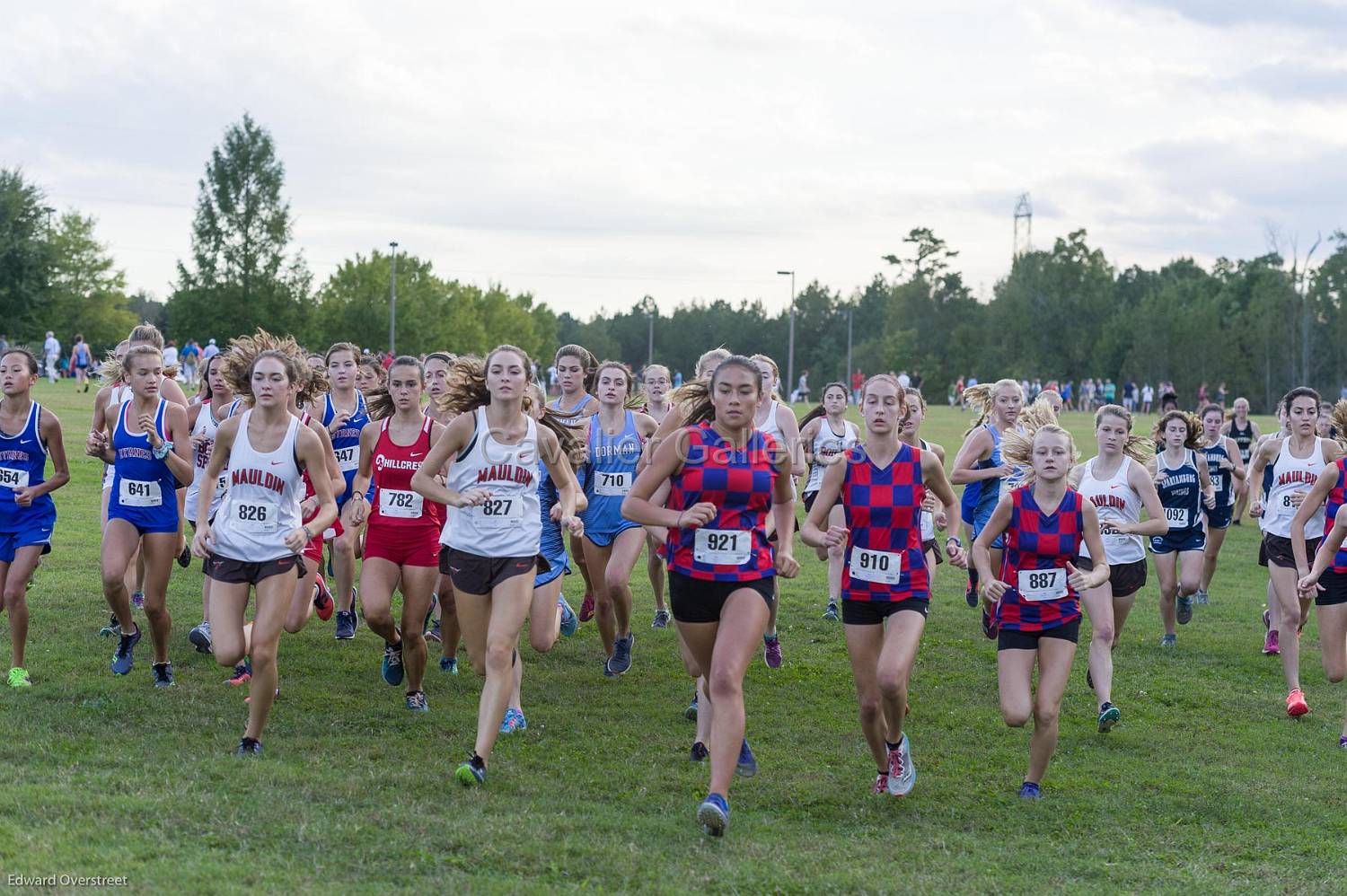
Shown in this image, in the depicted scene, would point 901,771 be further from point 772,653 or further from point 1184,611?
point 1184,611

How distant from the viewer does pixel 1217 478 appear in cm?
1538

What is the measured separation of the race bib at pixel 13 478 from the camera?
8.53 meters

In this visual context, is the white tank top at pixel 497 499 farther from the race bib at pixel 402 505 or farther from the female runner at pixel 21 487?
the female runner at pixel 21 487

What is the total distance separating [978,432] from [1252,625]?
12.6 ft

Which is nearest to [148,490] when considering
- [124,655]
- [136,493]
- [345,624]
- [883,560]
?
[136,493]

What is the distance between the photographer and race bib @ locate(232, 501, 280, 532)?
7.25 metres

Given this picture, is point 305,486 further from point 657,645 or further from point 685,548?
point 657,645

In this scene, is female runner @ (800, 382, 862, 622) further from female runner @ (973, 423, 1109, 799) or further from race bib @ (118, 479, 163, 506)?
race bib @ (118, 479, 163, 506)

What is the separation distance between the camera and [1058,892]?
557cm

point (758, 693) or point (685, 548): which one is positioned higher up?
point (685, 548)

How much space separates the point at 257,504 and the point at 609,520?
3.06 metres

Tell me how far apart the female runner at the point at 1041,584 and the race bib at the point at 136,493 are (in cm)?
518

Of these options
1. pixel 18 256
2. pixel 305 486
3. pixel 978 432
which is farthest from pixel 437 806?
pixel 18 256

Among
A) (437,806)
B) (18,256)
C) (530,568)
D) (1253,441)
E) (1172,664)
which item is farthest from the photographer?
(18,256)
